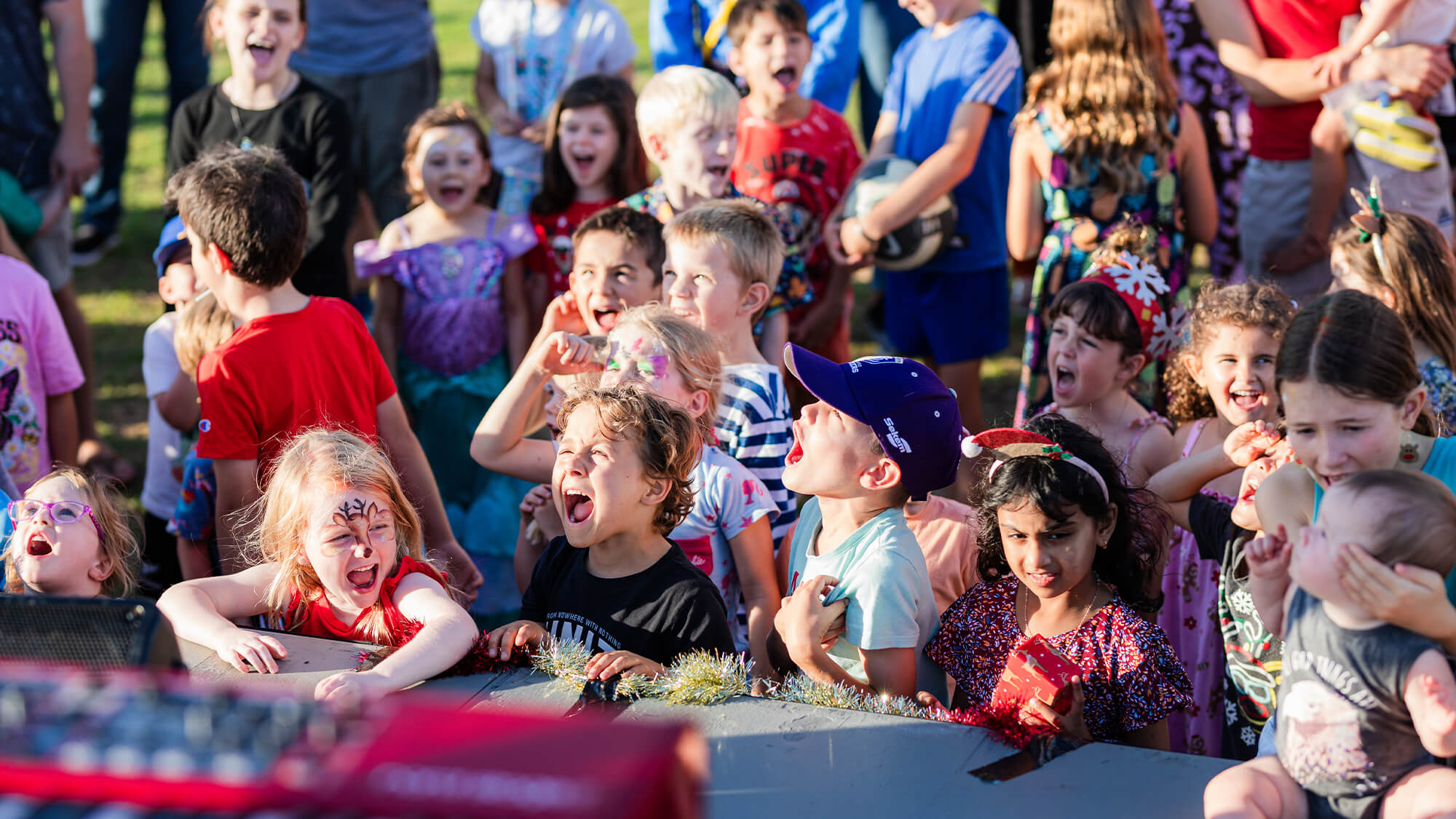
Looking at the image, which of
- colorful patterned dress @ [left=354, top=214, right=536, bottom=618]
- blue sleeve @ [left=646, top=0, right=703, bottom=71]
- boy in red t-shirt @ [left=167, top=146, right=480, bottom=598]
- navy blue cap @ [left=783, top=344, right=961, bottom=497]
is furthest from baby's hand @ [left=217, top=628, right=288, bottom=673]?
blue sleeve @ [left=646, top=0, right=703, bottom=71]

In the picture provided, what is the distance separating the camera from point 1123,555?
A: 2711mm

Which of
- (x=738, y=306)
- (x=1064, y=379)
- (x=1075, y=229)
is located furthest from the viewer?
(x=1075, y=229)

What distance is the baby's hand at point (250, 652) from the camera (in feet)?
8.68

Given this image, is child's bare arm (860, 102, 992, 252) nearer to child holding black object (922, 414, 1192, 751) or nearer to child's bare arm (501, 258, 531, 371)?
child's bare arm (501, 258, 531, 371)

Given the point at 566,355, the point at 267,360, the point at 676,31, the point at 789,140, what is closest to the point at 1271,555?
the point at 566,355

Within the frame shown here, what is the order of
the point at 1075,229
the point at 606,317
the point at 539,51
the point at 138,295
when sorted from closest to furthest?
1. the point at 606,317
2. the point at 1075,229
3. the point at 539,51
4. the point at 138,295

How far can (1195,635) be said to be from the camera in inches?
129

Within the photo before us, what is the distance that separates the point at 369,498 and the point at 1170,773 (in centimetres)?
176

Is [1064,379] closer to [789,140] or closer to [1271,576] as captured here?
[1271,576]

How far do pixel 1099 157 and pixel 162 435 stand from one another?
11.0 feet

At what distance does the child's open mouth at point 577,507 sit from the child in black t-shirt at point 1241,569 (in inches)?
53.7

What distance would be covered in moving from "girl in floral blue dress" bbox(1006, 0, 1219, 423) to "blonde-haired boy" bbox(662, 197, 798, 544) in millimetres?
1058

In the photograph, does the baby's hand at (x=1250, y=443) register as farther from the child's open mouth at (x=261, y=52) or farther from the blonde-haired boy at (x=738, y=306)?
the child's open mouth at (x=261, y=52)

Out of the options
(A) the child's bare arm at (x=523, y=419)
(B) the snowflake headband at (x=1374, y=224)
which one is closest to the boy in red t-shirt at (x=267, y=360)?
(A) the child's bare arm at (x=523, y=419)
